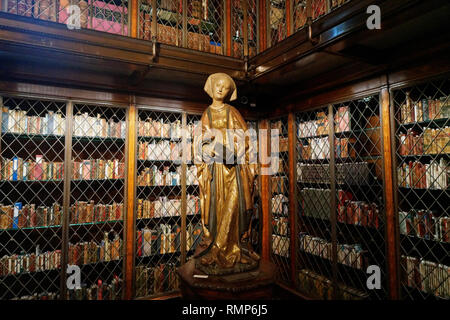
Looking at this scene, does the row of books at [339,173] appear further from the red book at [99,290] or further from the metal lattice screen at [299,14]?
the red book at [99,290]

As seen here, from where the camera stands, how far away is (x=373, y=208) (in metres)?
2.78

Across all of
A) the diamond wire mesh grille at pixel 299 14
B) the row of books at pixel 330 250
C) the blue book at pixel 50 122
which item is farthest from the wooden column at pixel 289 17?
the blue book at pixel 50 122

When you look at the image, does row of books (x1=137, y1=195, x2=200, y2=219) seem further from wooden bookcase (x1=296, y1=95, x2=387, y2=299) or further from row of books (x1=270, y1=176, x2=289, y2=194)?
wooden bookcase (x1=296, y1=95, x2=387, y2=299)

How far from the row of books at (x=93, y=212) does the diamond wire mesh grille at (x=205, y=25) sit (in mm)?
2205

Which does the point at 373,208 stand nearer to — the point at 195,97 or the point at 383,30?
the point at 383,30

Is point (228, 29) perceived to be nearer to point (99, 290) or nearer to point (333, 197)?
point (333, 197)

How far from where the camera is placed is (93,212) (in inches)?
124

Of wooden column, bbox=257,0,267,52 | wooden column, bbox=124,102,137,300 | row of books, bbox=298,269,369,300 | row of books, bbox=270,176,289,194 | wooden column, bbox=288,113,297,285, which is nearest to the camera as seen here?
row of books, bbox=298,269,369,300

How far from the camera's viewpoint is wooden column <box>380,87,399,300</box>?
2.50 metres

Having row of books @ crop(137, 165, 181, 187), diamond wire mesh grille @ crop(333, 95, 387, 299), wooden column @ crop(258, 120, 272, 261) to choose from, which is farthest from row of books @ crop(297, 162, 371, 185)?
row of books @ crop(137, 165, 181, 187)

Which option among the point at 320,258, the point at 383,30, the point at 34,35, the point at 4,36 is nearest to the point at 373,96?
the point at 383,30

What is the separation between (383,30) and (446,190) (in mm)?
1392

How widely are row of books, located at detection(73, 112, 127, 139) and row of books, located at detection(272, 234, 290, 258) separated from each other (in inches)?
95.4

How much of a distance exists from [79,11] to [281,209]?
3.32 meters
